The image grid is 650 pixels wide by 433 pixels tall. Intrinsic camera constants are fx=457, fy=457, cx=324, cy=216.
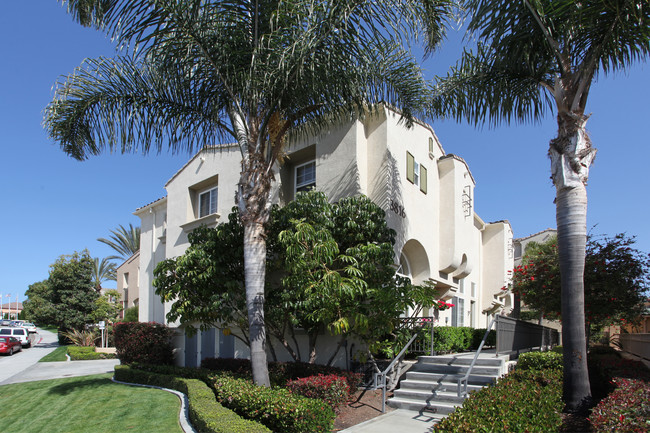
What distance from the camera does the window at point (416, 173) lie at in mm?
14404

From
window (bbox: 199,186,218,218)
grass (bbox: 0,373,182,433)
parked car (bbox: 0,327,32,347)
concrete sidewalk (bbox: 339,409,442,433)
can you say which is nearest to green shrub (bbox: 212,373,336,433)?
concrete sidewalk (bbox: 339,409,442,433)

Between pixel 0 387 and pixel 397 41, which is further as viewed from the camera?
pixel 0 387

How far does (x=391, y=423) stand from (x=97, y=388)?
9.57m

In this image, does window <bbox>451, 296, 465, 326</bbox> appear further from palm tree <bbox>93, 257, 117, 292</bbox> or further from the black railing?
palm tree <bbox>93, 257, 117, 292</bbox>

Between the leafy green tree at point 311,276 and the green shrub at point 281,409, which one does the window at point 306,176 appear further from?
the green shrub at point 281,409

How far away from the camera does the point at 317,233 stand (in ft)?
34.7

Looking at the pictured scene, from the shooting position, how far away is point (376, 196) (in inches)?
516

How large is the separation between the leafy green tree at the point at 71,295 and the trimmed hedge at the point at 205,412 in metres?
24.7

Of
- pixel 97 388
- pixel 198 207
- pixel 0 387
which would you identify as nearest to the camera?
pixel 97 388

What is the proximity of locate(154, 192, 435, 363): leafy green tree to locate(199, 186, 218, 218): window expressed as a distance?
4868 millimetres

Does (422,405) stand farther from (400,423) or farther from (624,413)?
(624,413)

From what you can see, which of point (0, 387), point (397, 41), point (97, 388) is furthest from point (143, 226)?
point (397, 41)

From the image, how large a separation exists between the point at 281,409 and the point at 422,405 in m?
3.36

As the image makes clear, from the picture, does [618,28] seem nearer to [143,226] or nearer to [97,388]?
[97,388]
